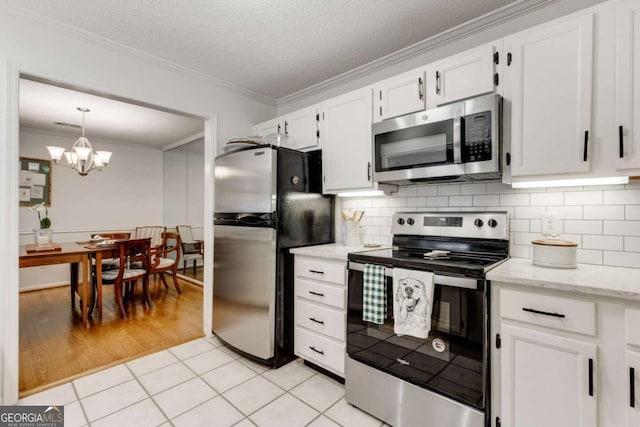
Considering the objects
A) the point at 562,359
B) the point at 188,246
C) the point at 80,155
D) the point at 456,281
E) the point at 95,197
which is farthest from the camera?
the point at 188,246

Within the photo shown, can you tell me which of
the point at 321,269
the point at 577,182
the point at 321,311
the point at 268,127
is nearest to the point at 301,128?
the point at 268,127

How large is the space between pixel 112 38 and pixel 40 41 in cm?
42

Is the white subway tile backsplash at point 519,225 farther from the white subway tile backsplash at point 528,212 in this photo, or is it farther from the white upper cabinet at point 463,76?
the white upper cabinet at point 463,76

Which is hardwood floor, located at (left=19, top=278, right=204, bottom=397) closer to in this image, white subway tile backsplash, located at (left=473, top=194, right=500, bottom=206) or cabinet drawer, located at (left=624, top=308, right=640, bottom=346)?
white subway tile backsplash, located at (left=473, top=194, right=500, bottom=206)

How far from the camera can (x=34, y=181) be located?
179 inches

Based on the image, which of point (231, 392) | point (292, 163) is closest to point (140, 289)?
point (231, 392)

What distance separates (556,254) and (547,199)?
409 mm

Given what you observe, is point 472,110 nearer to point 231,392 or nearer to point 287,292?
point 287,292

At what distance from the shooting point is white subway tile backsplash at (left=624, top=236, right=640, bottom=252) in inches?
58.9

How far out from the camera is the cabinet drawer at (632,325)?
109 cm

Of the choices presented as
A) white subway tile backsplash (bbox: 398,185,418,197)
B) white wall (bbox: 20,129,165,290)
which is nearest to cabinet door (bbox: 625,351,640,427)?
white subway tile backsplash (bbox: 398,185,418,197)

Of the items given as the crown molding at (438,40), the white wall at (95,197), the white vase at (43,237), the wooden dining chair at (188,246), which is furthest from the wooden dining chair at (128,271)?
the crown molding at (438,40)

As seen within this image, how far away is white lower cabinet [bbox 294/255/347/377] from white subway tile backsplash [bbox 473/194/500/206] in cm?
97

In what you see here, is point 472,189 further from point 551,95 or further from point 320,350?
point 320,350
